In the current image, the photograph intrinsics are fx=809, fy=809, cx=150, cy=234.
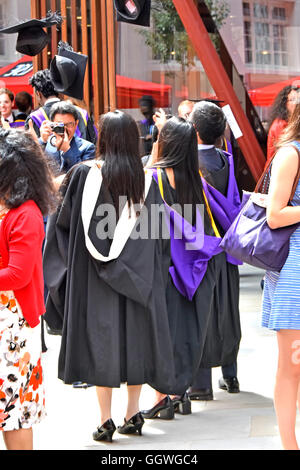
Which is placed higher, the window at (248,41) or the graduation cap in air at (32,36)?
the window at (248,41)

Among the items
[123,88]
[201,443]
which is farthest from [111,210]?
[123,88]

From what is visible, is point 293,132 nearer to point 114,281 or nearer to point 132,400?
point 114,281

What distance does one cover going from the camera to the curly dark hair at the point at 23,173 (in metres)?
3.11

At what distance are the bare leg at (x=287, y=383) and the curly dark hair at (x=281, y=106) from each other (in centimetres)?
468

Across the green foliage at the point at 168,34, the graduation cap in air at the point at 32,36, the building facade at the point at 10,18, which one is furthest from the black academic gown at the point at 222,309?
the building facade at the point at 10,18

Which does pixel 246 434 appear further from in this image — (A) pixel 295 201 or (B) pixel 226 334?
(A) pixel 295 201

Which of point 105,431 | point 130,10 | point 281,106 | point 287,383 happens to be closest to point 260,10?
point 281,106

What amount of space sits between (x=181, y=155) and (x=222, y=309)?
104 cm

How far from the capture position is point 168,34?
1269cm

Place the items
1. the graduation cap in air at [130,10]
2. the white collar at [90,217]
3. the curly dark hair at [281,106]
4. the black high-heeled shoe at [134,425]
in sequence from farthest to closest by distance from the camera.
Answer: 1. the curly dark hair at [281,106]
2. the graduation cap in air at [130,10]
3. the black high-heeled shoe at [134,425]
4. the white collar at [90,217]

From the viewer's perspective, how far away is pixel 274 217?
11.3 ft

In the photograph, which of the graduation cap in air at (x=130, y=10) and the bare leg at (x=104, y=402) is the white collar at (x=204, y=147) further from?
the graduation cap in air at (x=130, y=10)

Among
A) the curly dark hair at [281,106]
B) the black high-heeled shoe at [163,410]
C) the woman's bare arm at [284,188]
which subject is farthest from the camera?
the curly dark hair at [281,106]

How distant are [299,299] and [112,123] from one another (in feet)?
4.46
